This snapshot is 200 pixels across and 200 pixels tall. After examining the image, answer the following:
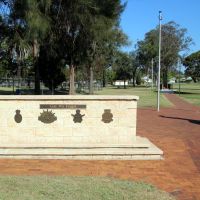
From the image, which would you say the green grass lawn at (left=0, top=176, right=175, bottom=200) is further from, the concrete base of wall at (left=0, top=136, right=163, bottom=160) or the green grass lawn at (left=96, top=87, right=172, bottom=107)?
the green grass lawn at (left=96, top=87, right=172, bottom=107)

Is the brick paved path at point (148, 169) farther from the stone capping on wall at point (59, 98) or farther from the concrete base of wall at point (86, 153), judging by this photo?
the stone capping on wall at point (59, 98)

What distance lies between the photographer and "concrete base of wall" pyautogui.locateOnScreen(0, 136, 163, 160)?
1025 cm

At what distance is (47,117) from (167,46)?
239 feet

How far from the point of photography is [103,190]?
699 centimetres

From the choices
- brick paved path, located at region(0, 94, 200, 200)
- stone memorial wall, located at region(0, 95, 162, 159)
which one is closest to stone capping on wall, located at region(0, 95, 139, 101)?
stone memorial wall, located at region(0, 95, 162, 159)

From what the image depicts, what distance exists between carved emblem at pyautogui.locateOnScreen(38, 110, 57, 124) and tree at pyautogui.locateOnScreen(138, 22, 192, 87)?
238 ft

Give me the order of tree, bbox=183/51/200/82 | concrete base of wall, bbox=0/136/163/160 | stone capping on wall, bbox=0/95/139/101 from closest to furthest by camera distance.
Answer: concrete base of wall, bbox=0/136/163/160, stone capping on wall, bbox=0/95/139/101, tree, bbox=183/51/200/82

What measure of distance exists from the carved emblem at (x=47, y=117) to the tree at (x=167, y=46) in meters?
72.5

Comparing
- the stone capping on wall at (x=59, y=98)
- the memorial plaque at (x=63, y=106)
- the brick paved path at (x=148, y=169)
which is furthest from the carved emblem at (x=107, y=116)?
the brick paved path at (x=148, y=169)

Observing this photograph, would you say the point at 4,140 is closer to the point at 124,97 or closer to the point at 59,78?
the point at 124,97

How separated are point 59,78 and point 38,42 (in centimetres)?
1297

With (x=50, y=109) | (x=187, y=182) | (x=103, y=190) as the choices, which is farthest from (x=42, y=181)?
(x=50, y=109)

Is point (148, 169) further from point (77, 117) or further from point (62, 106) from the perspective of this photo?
point (62, 106)

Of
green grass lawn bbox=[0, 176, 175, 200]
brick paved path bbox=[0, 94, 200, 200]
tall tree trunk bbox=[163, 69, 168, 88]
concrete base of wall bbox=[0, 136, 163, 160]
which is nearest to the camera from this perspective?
green grass lawn bbox=[0, 176, 175, 200]
